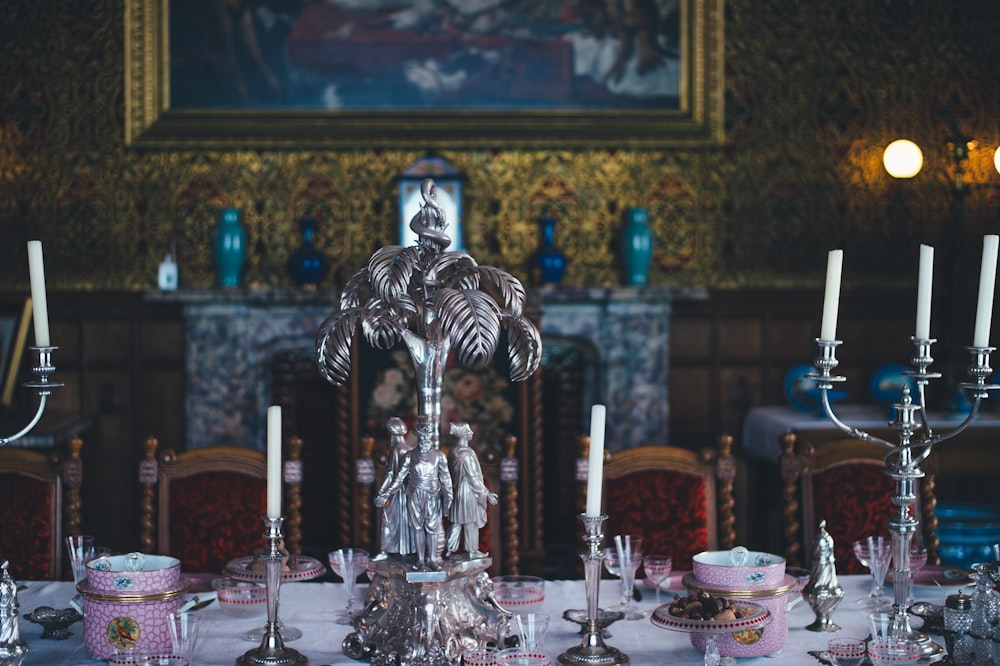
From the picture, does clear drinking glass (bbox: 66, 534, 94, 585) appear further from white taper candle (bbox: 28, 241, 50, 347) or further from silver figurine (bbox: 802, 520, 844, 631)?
silver figurine (bbox: 802, 520, 844, 631)

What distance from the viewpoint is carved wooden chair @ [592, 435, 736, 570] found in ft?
11.5

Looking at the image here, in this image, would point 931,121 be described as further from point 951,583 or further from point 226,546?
point 226,546

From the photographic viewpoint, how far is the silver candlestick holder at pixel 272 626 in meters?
2.24

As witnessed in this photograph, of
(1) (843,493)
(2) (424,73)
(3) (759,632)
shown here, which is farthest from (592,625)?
(2) (424,73)

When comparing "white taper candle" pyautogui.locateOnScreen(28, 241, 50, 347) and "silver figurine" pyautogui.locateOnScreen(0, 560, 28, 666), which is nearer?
"silver figurine" pyautogui.locateOnScreen(0, 560, 28, 666)

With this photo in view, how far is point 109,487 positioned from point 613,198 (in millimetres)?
3009

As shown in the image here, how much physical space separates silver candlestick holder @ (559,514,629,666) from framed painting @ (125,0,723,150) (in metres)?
4.26

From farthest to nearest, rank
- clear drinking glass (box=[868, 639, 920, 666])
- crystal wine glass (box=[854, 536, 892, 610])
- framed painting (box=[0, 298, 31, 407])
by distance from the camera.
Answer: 1. framed painting (box=[0, 298, 31, 407])
2. crystal wine glass (box=[854, 536, 892, 610])
3. clear drinking glass (box=[868, 639, 920, 666])

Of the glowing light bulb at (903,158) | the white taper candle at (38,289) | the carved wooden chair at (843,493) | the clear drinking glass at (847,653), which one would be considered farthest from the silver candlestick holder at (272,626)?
the glowing light bulb at (903,158)

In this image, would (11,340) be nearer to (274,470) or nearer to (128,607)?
(128,607)

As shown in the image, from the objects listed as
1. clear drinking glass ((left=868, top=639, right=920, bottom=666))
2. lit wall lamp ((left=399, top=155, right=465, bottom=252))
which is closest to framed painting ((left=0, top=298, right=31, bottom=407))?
lit wall lamp ((left=399, top=155, right=465, bottom=252))

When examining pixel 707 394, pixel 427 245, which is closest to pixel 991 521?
pixel 707 394

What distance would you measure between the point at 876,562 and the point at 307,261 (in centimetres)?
400

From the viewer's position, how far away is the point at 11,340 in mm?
6051
